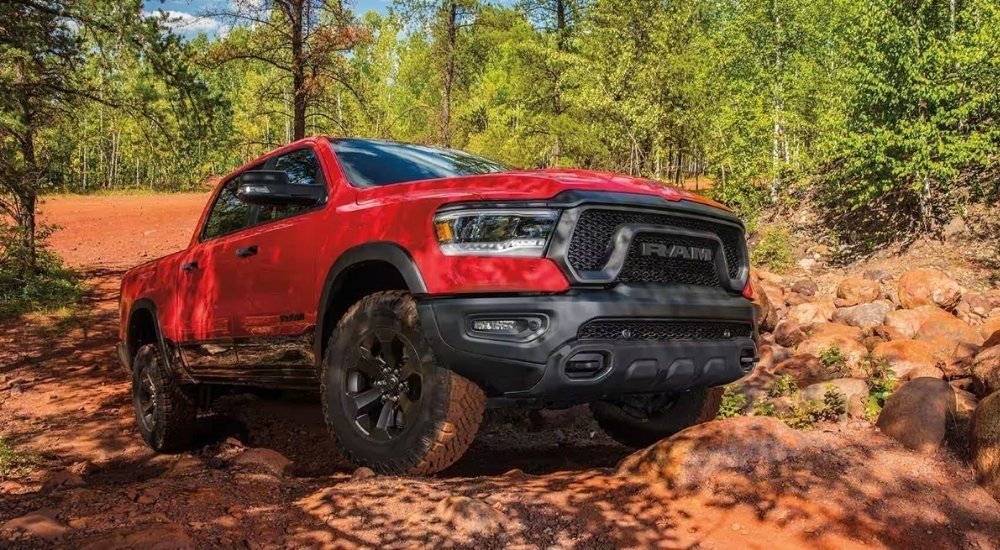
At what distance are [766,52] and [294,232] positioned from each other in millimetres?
25181

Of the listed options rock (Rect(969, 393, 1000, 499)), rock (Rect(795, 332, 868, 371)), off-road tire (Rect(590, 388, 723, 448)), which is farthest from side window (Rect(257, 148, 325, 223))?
rock (Rect(795, 332, 868, 371))

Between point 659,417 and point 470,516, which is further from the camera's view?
point 659,417

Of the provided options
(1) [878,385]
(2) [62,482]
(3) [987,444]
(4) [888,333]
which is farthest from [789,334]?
(2) [62,482]

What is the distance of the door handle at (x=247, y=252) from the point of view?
4.55m

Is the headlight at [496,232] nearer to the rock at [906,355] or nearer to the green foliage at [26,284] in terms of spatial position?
the rock at [906,355]

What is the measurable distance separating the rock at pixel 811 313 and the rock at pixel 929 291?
1.02 meters

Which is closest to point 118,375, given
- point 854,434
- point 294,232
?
Result: point 294,232

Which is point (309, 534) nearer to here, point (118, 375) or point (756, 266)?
point (118, 375)

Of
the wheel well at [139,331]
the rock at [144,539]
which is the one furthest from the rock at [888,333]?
the rock at [144,539]

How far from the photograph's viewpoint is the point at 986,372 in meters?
5.51

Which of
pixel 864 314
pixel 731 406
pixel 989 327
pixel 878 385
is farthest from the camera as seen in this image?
→ pixel 864 314

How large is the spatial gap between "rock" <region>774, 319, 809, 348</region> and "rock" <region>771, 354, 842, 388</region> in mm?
1236

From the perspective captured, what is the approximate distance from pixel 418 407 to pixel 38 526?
1502 mm

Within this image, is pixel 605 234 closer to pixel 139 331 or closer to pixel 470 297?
pixel 470 297
